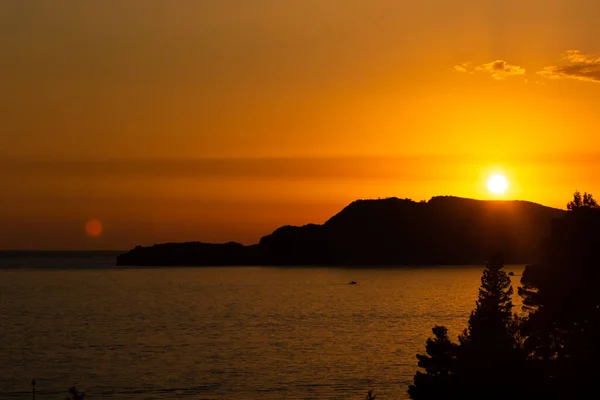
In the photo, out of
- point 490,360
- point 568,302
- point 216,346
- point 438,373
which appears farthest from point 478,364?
point 216,346

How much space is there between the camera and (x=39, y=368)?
78.5m

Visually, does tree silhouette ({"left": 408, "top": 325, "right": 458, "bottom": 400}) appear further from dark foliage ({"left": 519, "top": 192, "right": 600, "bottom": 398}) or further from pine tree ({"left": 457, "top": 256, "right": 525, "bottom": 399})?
dark foliage ({"left": 519, "top": 192, "right": 600, "bottom": 398})

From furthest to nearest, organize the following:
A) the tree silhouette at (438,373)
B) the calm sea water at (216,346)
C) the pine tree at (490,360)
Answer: the calm sea water at (216,346)
the tree silhouette at (438,373)
the pine tree at (490,360)

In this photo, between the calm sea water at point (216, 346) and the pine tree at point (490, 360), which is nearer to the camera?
the pine tree at point (490, 360)

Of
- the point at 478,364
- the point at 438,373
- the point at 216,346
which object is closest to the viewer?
the point at 478,364

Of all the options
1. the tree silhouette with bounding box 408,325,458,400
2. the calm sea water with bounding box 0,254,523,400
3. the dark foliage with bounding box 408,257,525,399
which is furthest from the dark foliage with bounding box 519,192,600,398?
the calm sea water with bounding box 0,254,523,400

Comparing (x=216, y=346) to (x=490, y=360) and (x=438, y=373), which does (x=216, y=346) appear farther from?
(x=490, y=360)

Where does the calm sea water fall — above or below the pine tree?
below

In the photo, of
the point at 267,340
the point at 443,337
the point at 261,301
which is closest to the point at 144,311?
the point at 261,301

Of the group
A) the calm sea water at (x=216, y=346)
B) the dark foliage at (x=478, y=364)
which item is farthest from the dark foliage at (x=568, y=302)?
the calm sea water at (x=216, y=346)

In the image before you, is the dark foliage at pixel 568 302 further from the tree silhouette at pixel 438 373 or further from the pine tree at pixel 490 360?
the tree silhouette at pixel 438 373

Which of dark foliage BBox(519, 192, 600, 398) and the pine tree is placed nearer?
the pine tree

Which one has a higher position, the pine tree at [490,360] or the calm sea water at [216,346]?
the pine tree at [490,360]

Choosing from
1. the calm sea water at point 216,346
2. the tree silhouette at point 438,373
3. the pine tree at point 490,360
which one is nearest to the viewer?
the pine tree at point 490,360
